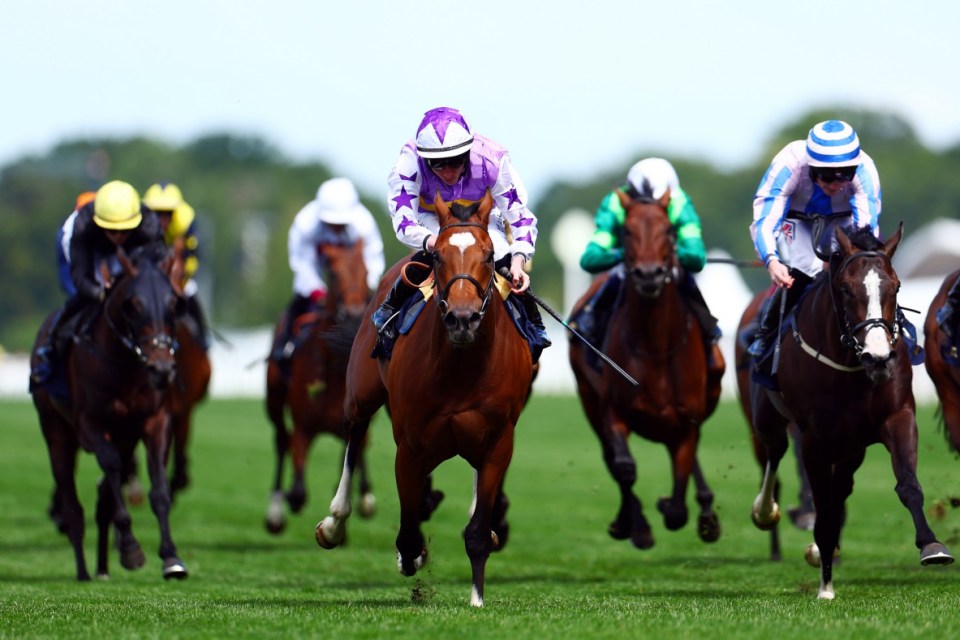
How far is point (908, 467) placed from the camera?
361 inches

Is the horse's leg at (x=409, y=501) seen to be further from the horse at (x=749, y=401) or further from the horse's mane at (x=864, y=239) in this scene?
the horse at (x=749, y=401)

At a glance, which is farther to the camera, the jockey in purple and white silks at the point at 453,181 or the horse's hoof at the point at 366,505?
the horse's hoof at the point at 366,505

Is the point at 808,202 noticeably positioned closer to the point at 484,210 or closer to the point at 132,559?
the point at 484,210

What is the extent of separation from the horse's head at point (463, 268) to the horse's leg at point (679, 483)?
3.63m

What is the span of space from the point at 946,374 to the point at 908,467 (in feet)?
9.55

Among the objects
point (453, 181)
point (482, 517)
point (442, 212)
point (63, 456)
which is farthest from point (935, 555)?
point (63, 456)

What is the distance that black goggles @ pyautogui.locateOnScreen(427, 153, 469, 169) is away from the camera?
31.5ft

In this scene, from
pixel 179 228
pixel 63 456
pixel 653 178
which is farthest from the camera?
pixel 179 228

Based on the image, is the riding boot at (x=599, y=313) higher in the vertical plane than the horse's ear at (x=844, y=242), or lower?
lower

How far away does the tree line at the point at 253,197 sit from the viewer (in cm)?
9781

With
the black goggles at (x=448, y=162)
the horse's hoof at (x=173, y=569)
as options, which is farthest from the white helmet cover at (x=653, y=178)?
the horse's hoof at (x=173, y=569)

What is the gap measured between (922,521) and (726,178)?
4423 inches

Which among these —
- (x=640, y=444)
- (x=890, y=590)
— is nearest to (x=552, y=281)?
(x=640, y=444)

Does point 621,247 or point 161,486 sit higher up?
point 621,247
